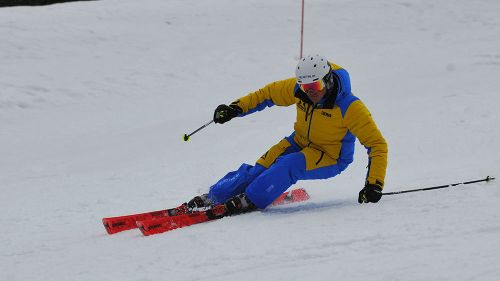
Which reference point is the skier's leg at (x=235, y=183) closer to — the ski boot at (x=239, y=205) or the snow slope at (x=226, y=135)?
the ski boot at (x=239, y=205)

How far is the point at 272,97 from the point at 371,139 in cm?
116

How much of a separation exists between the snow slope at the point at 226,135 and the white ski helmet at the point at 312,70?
3.66ft

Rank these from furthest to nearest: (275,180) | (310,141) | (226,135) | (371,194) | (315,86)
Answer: (226,135)
(310,141)
(275,180)
(315,86)
(371,194)

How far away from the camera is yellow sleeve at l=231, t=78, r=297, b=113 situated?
5.74 meters

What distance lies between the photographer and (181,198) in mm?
6871

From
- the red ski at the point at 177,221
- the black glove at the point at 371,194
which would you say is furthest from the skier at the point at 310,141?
the red ski at the point at 177,221

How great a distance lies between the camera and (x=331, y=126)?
5348 millimetres

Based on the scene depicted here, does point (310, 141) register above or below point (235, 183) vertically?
above

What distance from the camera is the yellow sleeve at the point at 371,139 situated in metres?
5.06

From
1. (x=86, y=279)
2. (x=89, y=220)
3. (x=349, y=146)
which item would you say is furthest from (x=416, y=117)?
(x=86, y=279)

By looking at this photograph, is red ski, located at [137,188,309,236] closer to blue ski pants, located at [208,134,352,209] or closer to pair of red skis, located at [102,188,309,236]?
pair of red skis, located at [102,188,309,236]

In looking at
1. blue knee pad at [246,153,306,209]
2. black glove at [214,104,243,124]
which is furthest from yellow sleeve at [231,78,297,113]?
blue knee pad at [246,153,306,209]

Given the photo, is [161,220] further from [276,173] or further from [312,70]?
[312,70]

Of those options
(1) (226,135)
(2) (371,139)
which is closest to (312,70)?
(2) (371,139)
